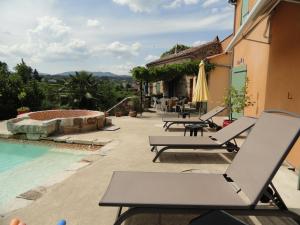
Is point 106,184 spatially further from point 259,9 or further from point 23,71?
point 23,71

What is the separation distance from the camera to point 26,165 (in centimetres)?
734

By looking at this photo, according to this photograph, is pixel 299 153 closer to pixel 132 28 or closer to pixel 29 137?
pixel 29 137

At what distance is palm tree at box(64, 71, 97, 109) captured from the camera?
20.8 meters

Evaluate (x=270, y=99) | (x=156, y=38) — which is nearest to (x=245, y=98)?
(x=270, y=99)

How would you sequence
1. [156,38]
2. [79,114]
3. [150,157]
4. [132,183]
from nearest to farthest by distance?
[132,183] < [150,157] < [79,114] < [156,38]

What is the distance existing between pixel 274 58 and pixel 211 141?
324 cm

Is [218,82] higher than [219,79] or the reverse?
the reverse

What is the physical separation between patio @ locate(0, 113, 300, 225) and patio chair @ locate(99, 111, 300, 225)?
455mm

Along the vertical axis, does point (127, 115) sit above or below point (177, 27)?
below

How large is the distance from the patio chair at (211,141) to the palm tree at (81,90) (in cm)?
1522

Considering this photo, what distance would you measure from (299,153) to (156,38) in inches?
702

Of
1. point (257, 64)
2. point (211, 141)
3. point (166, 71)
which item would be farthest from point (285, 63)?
point (166, 71)

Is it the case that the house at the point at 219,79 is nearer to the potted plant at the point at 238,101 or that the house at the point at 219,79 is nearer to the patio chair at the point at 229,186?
the potted plant at the point at 238,101

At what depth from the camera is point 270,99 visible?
7.62 metres
